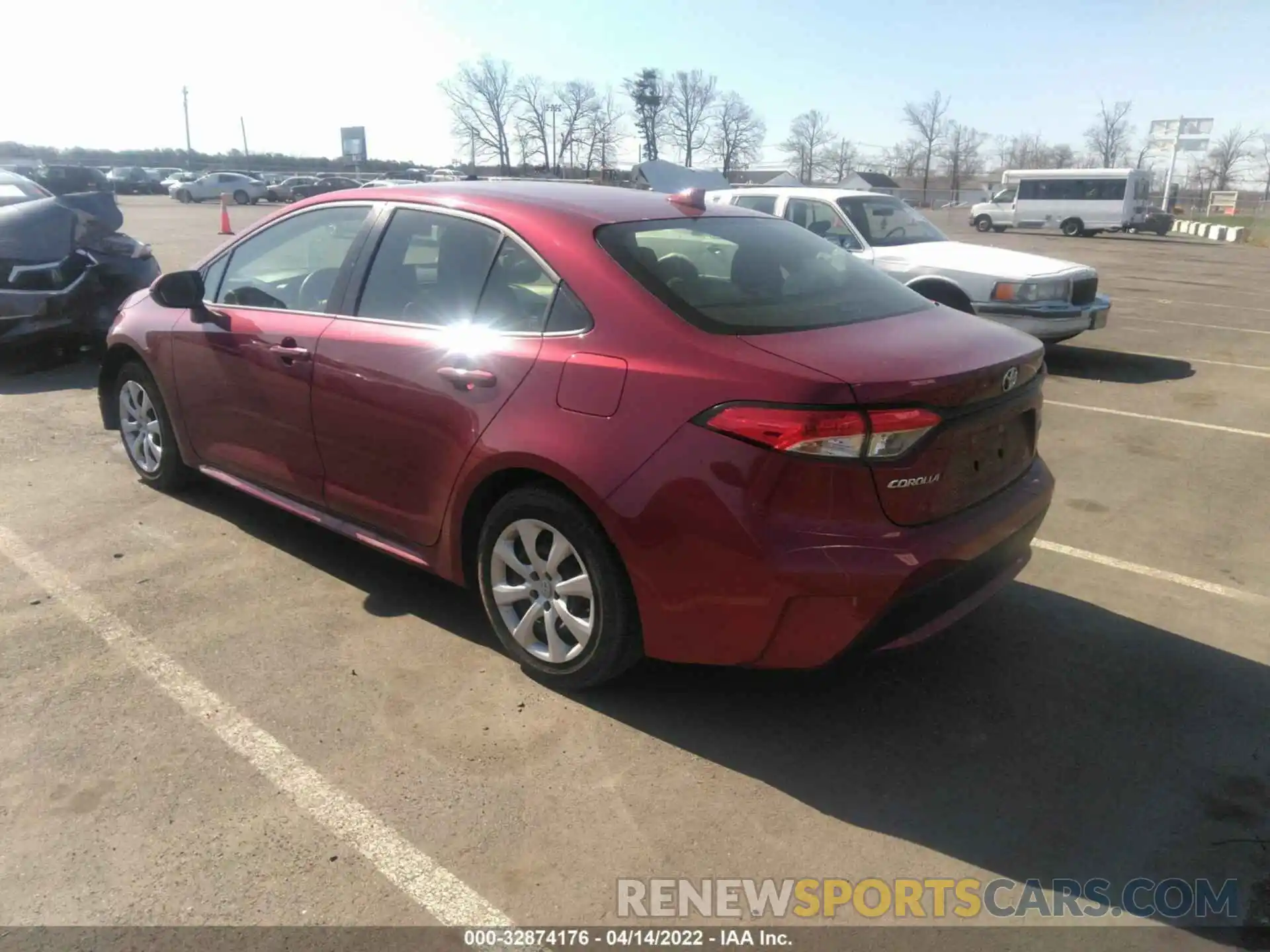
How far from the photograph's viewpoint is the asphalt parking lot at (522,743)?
2.57 m

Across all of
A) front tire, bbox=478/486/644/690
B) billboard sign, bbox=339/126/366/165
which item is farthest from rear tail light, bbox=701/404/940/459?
billboard sign, bbox=339/126/366/165

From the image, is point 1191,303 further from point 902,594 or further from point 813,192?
point 902,594

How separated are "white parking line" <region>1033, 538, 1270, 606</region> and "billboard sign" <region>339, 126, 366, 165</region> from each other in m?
96.6

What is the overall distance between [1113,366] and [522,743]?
8.59 metres

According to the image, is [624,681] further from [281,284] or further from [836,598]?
[281,284]

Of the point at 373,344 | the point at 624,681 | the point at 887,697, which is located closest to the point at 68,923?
the point at 624,681

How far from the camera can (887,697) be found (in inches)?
134

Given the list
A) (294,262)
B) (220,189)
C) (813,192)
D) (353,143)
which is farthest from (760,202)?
(353,143)

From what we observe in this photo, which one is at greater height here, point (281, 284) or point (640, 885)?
point (281, 284)

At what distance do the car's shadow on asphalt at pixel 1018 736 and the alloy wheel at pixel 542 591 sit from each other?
0.25m

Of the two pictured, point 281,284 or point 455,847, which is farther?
point 281,284

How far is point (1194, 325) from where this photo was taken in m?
12.9

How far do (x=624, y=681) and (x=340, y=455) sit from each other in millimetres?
1478

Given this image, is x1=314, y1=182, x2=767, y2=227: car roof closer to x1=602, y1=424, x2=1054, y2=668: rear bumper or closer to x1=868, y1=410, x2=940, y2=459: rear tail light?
x1=602, y1=424, x2=1054, y2=668: rear bumper
